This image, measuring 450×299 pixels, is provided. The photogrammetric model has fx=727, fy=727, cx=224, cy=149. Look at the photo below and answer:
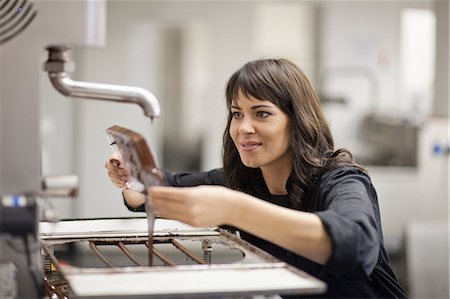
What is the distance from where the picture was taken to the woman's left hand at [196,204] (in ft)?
4.45

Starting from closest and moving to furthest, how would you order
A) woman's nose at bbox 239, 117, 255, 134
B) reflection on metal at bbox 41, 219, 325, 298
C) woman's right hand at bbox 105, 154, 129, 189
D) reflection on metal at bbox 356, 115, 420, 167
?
reflection on metal at bbox 41, 219, 325, 298 → woman's nose at bbox 239, 117, 255, 134 → woman's right hand at bbox 105, 154, 129, 189 → reflection on metal at bbox 356, 115, 420, 167

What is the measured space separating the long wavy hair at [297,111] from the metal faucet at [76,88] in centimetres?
52

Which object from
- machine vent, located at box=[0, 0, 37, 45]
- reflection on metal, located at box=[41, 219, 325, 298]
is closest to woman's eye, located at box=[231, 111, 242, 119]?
reflection on metal, located at box=[41, 219, 325, 298]

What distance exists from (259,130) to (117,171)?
0.46m

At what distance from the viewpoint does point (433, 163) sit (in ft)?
15.7

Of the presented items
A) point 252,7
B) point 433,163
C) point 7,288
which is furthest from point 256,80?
point 252,7

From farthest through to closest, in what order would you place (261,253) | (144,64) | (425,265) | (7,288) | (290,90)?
1. (144,64)
2. (425,265)
3. (290,90)
4. (261,253)
5. (7,288)

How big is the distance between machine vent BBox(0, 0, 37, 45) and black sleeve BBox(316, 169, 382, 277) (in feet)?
2.18

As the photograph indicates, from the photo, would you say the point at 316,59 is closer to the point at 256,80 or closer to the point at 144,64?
the point at 144,64

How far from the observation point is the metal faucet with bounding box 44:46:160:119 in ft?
4.60

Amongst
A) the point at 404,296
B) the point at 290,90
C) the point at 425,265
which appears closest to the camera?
the point at 404,296

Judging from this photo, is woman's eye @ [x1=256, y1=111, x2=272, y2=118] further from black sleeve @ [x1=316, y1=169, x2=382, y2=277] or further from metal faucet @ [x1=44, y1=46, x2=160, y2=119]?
metal faucet @ [x1=44, y1=46, x2=160, y2=119]

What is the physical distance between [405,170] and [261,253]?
3569 millimetres

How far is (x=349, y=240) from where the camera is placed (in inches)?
56.0
